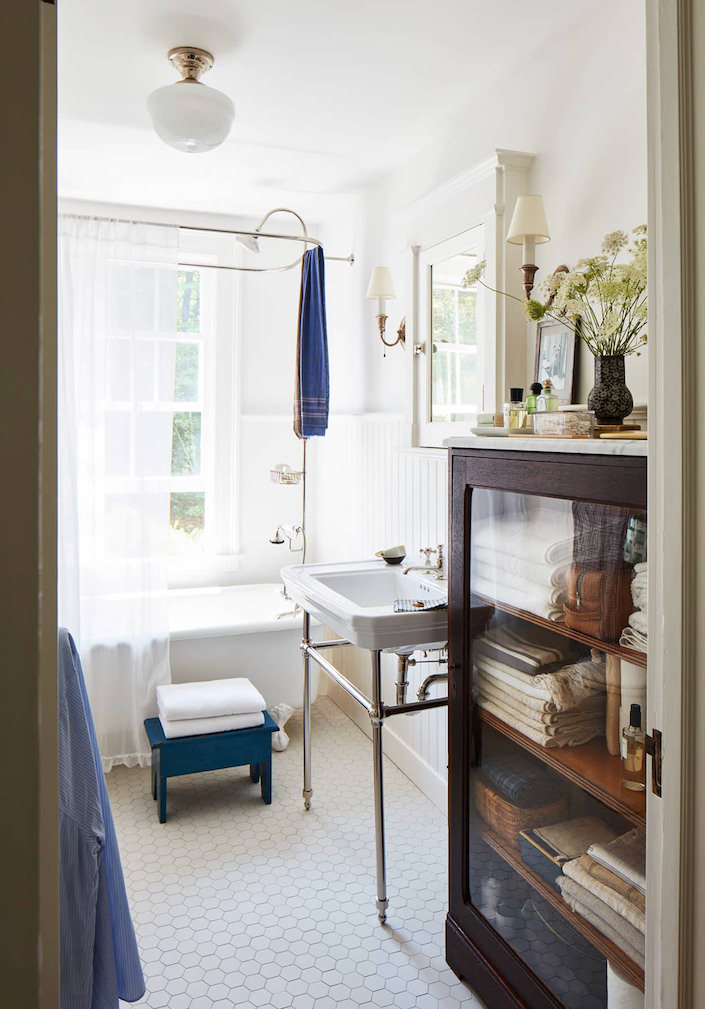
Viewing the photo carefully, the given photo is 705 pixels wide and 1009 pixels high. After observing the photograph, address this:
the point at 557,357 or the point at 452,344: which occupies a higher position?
the point at 452,344

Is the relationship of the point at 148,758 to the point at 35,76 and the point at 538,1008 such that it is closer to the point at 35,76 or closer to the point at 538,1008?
the point at 538,1008

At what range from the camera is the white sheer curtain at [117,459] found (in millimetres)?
3031

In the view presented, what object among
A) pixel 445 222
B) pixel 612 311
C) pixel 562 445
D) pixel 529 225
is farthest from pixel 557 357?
pixel 445 222

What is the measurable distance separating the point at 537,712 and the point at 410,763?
1610 mm

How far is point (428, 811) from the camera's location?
2.74m

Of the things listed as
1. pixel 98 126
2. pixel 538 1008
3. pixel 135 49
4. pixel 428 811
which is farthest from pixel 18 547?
pixel 98 126

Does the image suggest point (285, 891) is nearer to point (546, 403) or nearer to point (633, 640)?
point (633, 640)

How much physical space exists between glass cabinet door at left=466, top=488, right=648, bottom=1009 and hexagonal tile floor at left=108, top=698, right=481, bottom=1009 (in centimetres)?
40

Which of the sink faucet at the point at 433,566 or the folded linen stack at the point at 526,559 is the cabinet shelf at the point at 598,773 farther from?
the sink faucet at the point at 433,566

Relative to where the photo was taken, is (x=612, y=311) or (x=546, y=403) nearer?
(x=612, y=311)

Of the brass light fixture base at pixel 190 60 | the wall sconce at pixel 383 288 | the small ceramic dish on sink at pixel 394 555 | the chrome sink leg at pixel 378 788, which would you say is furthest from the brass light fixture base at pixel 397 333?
the chrome sink leg at pixel 378 788

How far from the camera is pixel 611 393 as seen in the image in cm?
148

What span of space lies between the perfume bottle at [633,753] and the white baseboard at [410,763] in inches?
58.9

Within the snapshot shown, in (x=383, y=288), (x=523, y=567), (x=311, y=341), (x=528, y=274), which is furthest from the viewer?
(x=311, y=341)
